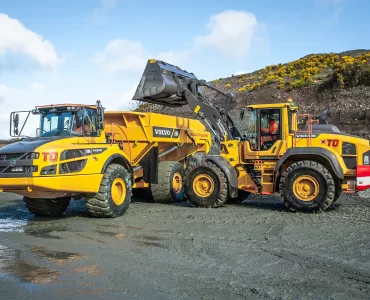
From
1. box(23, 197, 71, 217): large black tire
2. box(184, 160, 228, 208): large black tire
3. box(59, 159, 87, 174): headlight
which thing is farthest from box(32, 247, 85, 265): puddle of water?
box(184, 160, 228, 208): large black tire

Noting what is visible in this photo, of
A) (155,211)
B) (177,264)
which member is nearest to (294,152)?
(155,211)

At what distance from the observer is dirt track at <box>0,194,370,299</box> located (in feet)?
15.4

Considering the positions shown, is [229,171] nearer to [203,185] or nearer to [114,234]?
[203,185]

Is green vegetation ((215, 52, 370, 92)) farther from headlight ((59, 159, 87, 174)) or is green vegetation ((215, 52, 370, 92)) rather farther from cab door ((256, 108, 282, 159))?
headlight ((59, 159, 87, 174))

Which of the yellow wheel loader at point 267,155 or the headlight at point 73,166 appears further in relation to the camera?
the yellow wheel loader at point 267,155

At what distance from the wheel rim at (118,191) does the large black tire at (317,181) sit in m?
3.57

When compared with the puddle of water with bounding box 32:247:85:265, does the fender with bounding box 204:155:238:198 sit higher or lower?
higher

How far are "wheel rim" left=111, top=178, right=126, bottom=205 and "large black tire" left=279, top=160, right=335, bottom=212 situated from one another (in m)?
3.57

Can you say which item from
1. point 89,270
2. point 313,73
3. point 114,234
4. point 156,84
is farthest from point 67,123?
point 313,73

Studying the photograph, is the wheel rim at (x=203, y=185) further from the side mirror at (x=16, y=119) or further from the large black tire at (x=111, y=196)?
the side mirror at (x=16, y=119)

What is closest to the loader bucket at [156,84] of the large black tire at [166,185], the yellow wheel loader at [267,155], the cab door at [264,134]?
the yellow wheel loader at [267,155]

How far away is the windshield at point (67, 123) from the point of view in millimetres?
9188

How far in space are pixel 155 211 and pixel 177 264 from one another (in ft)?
16.2

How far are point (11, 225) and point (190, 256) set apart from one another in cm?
457
